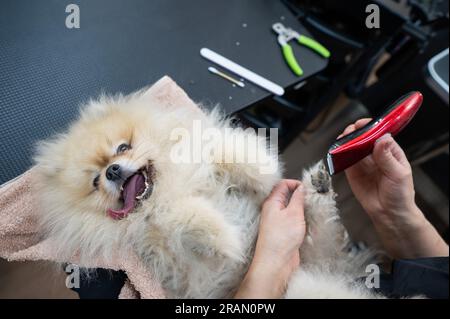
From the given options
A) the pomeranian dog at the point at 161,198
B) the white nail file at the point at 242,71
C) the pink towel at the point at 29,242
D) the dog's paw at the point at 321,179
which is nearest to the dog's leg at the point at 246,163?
the pomeranian dog at the point at 161,198

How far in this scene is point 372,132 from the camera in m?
0.94

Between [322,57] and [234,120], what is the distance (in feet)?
1.36

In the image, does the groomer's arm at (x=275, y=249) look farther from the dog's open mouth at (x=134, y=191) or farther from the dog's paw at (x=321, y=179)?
the dog's open mouth at (x=134, y=191)

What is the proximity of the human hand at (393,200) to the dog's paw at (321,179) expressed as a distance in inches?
4.8

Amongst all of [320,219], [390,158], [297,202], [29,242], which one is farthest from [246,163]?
Answer: [29,242]

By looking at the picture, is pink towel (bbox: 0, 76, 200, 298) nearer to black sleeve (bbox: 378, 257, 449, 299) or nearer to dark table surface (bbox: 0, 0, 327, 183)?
dark table surface (bbox: 0, 0, 327, 183)

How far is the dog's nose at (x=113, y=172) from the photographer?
3.01 ft

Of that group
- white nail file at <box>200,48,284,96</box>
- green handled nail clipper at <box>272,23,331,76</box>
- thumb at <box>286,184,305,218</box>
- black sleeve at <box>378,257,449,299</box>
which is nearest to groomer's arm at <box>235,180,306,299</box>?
thumb at <box>286,184,305,218</box>

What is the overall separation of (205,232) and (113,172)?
292 mm

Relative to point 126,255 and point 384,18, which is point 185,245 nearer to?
point 126,255

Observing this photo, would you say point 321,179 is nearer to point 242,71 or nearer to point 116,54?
point 242,71

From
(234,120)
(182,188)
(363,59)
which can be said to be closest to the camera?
(182,188)
